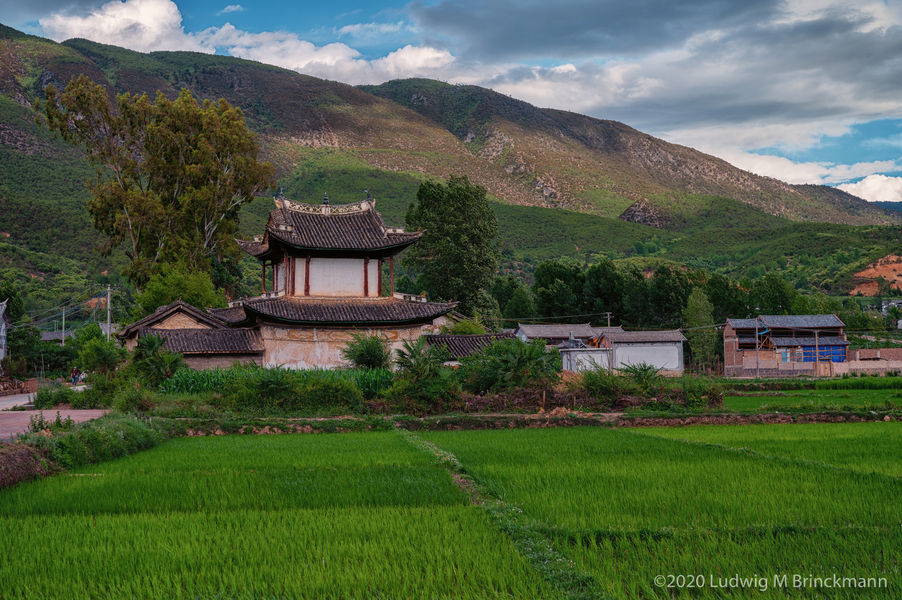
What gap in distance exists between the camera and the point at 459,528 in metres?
7.34

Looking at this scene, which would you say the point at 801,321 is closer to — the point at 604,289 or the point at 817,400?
the point at 604,289

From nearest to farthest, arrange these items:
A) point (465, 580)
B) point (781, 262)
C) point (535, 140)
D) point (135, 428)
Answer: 1. point (465, 580)
2. point (135, 428)
3. point (781, 262)
4. point (535, 140)

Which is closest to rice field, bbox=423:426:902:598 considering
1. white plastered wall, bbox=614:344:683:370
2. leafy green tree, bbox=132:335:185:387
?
leafy green tree, bbox=132:335:185:387

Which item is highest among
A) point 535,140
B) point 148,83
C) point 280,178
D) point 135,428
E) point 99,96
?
point 148,83

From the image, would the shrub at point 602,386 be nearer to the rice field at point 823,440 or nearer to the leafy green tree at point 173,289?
the rice field at point 823,440

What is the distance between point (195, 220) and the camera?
40688 mm

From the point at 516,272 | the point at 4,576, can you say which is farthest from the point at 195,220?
the point at 516,272

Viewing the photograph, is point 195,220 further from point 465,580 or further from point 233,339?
point 465,580

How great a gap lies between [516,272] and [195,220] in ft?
217

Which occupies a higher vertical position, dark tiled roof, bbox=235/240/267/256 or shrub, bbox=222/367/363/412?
dark tiled roof, bbox=235/240/267/256

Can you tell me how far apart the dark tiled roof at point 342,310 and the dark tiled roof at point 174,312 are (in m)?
2.87

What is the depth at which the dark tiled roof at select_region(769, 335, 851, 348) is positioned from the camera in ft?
184

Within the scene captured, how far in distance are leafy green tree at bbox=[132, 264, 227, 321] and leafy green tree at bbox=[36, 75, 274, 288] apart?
1168mm

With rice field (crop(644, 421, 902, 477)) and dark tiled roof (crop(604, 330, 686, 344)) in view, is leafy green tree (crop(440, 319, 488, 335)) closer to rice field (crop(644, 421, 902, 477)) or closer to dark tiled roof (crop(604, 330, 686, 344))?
dark tiled roof (crop(604, 330, 686, 344))
